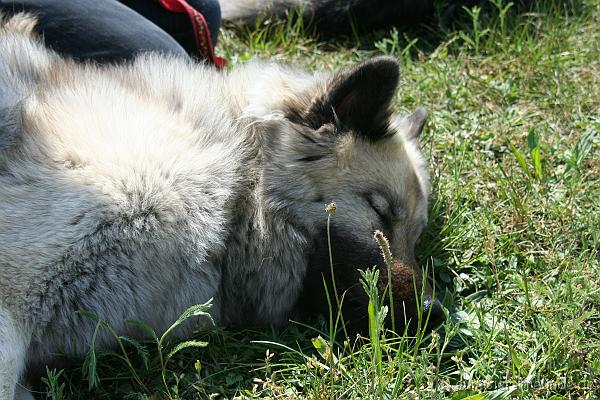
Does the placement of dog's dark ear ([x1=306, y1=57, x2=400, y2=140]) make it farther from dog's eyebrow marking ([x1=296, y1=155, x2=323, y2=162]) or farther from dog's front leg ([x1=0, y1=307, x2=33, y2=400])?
dog's front leg ([x1=0, y1=307, x2=33, y2=400])

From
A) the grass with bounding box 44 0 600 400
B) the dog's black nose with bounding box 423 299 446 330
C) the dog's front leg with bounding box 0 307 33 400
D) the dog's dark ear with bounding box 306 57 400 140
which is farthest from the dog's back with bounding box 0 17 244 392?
the dog's black nose with bounding box 423 299 446 330

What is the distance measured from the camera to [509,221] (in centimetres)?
375

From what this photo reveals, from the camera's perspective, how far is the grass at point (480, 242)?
2646 millimetres

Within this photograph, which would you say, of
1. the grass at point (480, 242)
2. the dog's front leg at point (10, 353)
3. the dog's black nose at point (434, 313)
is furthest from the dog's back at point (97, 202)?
the dog's black nose at point (434, 313)

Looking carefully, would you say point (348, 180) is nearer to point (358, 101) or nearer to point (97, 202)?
point (358, 101)

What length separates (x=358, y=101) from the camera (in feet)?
10.2

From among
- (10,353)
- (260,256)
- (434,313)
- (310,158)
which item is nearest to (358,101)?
(310,158)

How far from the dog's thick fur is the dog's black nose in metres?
0.07

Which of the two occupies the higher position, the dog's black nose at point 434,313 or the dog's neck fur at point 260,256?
the dog's neck fur at point 260,256

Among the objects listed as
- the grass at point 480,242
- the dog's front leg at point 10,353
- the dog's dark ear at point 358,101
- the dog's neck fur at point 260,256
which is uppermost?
the dog's dark ear at point 358,101

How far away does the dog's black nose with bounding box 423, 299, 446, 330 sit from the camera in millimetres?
2877

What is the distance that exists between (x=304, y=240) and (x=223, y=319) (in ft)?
1.52

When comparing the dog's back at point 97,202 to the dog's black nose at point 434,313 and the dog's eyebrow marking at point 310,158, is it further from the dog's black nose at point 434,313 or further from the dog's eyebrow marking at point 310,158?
the dog's black nose at point 434,313

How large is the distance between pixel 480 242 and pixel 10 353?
7.22ft
